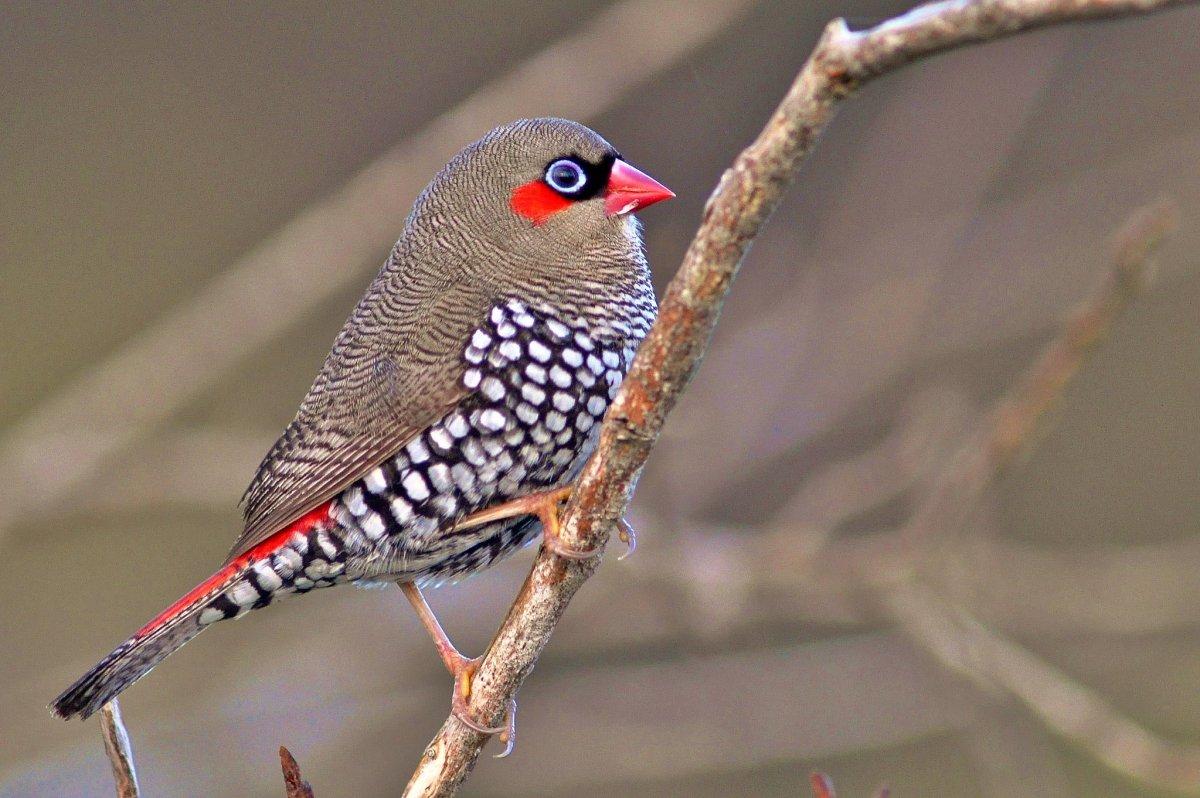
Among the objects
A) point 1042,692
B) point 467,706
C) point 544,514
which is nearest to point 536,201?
point 544,514

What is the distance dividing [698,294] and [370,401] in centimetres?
163

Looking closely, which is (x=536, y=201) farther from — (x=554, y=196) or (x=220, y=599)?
(x=220, y=599)

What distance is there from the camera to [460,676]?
3912mm

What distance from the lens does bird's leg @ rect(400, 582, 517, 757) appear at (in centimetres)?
347

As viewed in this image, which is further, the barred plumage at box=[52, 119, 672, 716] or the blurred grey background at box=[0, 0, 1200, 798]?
the blurred grey background at box=[0, 0, 1200, 798]

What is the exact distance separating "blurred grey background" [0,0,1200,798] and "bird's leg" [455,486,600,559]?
7.19 feet

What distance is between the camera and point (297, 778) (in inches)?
116

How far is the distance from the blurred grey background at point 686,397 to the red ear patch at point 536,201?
161 centimetres

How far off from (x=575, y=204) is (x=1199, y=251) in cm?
466

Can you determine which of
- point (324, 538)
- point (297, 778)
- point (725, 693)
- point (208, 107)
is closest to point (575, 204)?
point (324, 538)

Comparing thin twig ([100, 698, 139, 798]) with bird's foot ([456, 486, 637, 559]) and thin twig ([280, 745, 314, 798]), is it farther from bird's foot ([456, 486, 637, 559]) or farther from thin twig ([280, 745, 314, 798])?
bird's foot ([456, 486, 637, 559])

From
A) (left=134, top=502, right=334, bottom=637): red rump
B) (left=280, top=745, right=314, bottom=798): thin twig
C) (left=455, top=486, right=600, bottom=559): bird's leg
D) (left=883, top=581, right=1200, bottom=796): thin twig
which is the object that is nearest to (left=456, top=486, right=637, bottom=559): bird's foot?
(left=455, top=486, right=600, bottom=559): bird's leg

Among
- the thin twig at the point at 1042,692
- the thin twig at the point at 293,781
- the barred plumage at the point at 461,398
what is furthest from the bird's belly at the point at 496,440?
the thin twig at the point at 1042,692

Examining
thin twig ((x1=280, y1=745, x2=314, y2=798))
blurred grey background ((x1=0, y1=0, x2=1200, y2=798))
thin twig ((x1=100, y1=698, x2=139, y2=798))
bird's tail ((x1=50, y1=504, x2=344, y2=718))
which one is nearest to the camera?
thin twig ((x1=280, y1=745, x2=314, y2=798))
